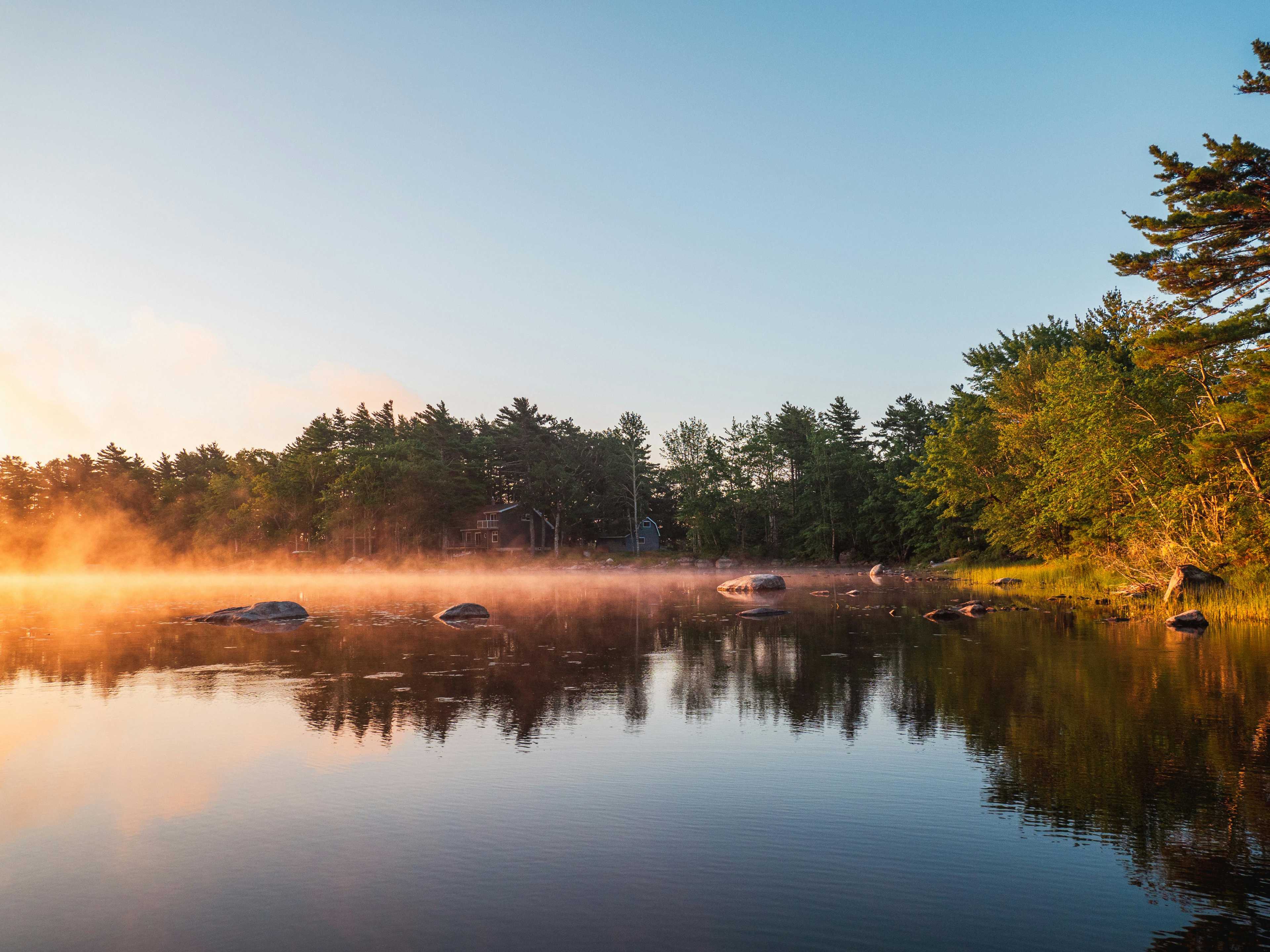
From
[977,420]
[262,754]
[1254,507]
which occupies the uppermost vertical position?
[977,420]

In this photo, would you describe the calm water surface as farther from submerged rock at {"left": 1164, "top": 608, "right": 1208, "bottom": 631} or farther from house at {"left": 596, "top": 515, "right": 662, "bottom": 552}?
house at {"left": 596, "top": 515, "right": 662, "bottom": 552}

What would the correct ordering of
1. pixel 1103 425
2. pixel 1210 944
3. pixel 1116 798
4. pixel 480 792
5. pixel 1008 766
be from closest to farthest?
pixel 1210 944 → pixel 1116 798 → pixel 480 792 → pixel 1008 766 → pixel 1103 425

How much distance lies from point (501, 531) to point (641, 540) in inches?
741

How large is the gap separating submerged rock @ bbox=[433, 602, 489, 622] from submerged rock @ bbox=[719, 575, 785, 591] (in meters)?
19.4

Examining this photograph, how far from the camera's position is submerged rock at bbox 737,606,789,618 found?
2917 centimetres

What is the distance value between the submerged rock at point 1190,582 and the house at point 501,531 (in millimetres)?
72581

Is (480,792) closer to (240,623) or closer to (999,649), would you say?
(999,649)

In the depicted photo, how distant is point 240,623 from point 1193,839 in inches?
1139

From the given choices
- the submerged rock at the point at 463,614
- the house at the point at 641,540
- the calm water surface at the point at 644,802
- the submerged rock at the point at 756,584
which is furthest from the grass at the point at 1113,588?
the house at the point at 641,540

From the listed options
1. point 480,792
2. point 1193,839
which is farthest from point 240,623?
point 1193,839

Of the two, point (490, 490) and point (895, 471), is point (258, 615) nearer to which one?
point (895, 471)

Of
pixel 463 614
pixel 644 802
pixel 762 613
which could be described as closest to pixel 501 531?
pixel 463 614

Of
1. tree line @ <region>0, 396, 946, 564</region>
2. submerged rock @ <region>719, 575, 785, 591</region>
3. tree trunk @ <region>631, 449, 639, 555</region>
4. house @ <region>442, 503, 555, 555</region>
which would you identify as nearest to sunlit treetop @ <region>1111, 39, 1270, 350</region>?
submerged rock @ <region>719, 575, 785, 591</region>

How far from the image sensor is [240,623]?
2847 cm
